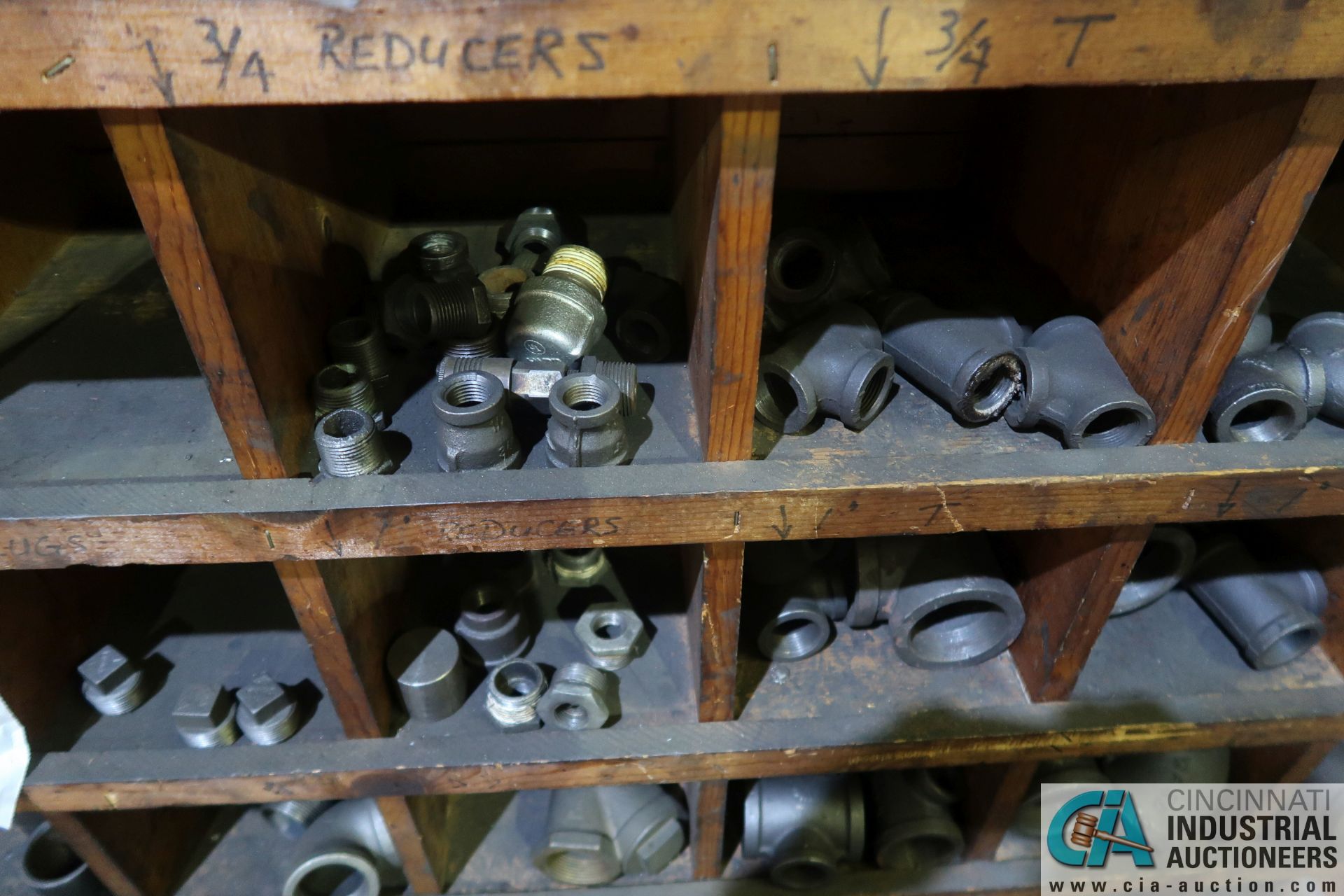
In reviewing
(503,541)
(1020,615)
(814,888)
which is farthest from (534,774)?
(1020,615)

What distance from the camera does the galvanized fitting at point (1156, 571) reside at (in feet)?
4.03

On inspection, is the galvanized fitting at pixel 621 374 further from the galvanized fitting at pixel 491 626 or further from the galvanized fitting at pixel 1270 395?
the galvanized fitting at pixel 1270 395

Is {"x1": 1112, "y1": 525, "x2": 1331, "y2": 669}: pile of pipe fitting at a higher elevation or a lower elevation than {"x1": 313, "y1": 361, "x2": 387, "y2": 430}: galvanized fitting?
lower

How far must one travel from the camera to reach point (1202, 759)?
1500 millimetres

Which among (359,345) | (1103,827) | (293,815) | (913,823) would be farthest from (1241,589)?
(293,815)

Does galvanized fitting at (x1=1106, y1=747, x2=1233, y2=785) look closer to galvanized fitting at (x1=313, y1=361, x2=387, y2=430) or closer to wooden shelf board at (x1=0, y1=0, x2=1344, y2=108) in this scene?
wooden shelf board at (x1=0, y1=0, x2=1344, y2=108)

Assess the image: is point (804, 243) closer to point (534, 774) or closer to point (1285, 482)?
point (1285, 482)

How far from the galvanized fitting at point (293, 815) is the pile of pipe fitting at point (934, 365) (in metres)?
1.18

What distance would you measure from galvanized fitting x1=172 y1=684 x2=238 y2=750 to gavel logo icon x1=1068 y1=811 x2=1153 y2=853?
1396mm

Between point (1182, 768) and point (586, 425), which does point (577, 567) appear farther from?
point (1182, 768)

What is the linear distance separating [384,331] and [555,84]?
0.48 metres

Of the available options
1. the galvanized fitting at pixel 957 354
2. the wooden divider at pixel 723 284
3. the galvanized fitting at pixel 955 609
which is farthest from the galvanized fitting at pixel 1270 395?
the wooden divider at pixel 723 284

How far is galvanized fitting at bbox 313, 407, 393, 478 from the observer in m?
A: 0.81

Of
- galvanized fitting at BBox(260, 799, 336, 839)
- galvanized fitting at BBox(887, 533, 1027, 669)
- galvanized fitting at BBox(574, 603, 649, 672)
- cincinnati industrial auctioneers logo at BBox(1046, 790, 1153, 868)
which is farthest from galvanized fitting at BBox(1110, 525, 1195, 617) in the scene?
galvanized fitting at BBox(260, 799, 336, 839)
